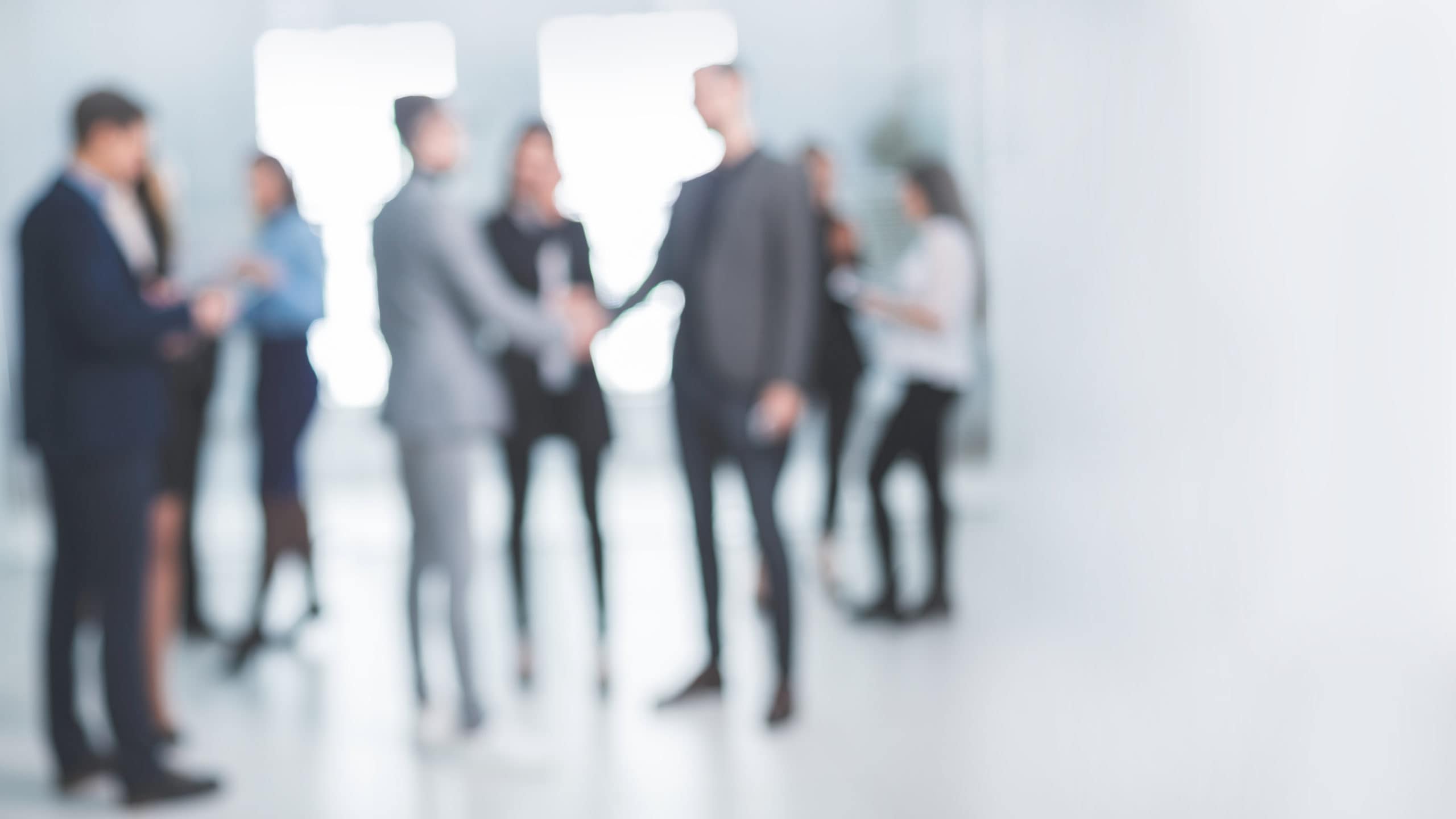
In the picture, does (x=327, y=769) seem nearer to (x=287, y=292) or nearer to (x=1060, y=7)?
(x=287, y=292)

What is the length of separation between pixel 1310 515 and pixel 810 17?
5.39 feet

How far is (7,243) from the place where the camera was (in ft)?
8.17

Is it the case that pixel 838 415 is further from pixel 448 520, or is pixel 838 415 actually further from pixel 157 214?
pixel 157 214

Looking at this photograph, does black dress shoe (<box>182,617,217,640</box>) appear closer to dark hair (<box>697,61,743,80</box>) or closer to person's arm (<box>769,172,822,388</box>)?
person's arm (<box>769,172,822,388</box>)

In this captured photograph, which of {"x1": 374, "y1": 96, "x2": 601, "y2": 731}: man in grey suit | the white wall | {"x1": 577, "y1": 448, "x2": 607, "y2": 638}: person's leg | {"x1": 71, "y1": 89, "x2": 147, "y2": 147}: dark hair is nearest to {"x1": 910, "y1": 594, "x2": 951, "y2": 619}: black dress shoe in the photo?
the white wall

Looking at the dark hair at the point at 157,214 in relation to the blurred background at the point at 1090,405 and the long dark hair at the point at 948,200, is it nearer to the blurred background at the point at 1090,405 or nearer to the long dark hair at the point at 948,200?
the blurred background at the point at 1090,405

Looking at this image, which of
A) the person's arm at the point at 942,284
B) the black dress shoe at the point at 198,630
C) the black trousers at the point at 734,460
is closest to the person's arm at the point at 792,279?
the black trousers at the point at 734,460

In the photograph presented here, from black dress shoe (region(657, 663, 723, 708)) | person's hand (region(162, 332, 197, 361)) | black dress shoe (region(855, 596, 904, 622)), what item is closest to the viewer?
person's hand (region(162, 332, 197, 361))

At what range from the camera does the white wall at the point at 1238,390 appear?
102 inches

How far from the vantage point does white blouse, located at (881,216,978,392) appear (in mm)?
3141

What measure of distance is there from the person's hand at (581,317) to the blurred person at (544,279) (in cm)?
2

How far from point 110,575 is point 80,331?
453 millimetres

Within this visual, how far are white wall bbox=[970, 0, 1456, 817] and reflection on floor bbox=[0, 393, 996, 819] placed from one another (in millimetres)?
284

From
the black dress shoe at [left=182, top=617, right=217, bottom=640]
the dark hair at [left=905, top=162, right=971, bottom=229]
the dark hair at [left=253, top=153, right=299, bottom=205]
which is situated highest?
the dark hair at [left=253, top=153, right=299, bottom=205]
